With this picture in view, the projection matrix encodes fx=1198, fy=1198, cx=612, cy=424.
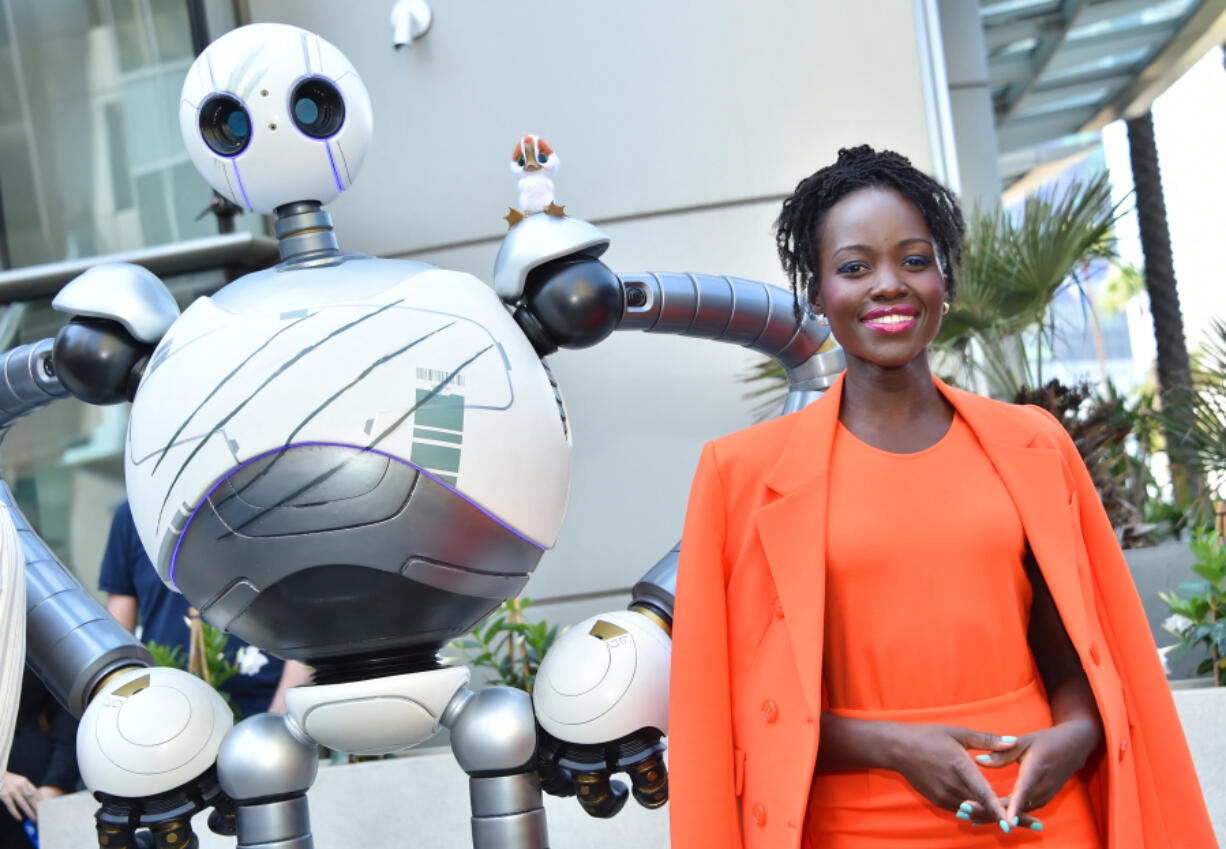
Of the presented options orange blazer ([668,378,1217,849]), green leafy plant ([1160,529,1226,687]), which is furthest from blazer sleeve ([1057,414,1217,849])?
green leafy plant ([1160,529,1226,687])

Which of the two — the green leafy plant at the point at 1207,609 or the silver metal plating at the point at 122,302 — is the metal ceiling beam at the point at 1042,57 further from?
the silver metal plating at the point at 122,302

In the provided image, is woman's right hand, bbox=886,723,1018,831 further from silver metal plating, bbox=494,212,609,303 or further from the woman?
silver metal plating, bbox=494,212,609,303

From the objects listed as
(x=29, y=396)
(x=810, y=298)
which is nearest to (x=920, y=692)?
(x=810, y=298)

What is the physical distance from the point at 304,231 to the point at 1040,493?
139 centimetres

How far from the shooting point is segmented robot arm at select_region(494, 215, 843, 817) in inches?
79.8

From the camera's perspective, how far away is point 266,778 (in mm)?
2064

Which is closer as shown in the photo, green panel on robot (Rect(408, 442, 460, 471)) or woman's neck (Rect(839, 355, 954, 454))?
woman's neck (Rect(839, 355, 954, 454))

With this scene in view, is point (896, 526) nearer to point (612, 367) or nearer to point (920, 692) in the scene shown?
point (920, 692)

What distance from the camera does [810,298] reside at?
1816 mm

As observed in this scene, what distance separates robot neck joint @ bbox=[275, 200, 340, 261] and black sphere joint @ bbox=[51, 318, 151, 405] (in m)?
0.32

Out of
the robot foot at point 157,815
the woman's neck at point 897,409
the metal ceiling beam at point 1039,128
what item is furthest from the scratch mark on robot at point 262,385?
the metal ceiling beam at point 1039,128

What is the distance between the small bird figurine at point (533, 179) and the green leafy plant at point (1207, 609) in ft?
6.84

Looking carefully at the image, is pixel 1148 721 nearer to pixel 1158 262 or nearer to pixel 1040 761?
pixel 1040 761

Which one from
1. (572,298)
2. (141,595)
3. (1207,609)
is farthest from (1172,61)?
(572,298)
